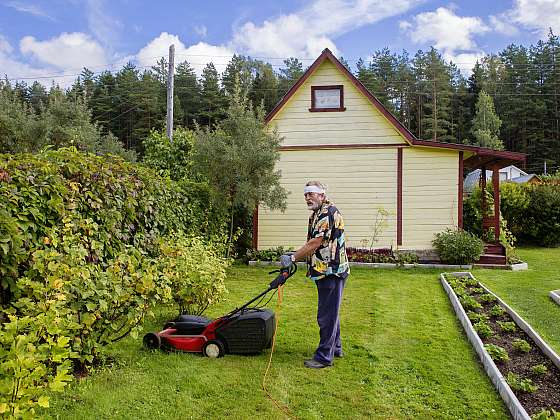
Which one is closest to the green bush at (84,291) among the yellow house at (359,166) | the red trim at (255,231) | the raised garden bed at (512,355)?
the raised garden bed at (512,355)

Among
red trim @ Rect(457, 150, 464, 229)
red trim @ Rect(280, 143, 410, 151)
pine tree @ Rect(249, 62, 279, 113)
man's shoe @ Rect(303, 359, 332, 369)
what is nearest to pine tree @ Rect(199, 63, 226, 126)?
pine tree @ Rect(249, 62, 279, 113)

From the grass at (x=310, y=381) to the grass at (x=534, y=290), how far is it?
1.18m

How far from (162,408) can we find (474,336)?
3.64 m

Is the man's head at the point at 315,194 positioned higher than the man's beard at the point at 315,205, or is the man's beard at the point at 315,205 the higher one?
the man's head at the point at 315,194

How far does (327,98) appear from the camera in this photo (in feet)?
44.1

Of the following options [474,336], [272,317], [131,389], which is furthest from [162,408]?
[474,336]

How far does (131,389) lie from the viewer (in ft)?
13.9

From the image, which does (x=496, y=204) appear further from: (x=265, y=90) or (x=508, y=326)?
(x=265, y=90)

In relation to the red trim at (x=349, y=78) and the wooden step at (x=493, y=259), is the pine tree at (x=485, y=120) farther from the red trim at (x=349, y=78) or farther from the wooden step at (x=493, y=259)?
the wooden step at (x=493, y=259)

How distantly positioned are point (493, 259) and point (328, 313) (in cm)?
880

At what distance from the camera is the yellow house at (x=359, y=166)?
42.0ft

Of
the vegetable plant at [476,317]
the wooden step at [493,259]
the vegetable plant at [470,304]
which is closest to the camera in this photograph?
the vegetable plant at [476,317]

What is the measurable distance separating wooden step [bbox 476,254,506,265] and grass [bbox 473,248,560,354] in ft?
2.21

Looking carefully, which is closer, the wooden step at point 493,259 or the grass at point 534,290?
the grass at point 534,290
